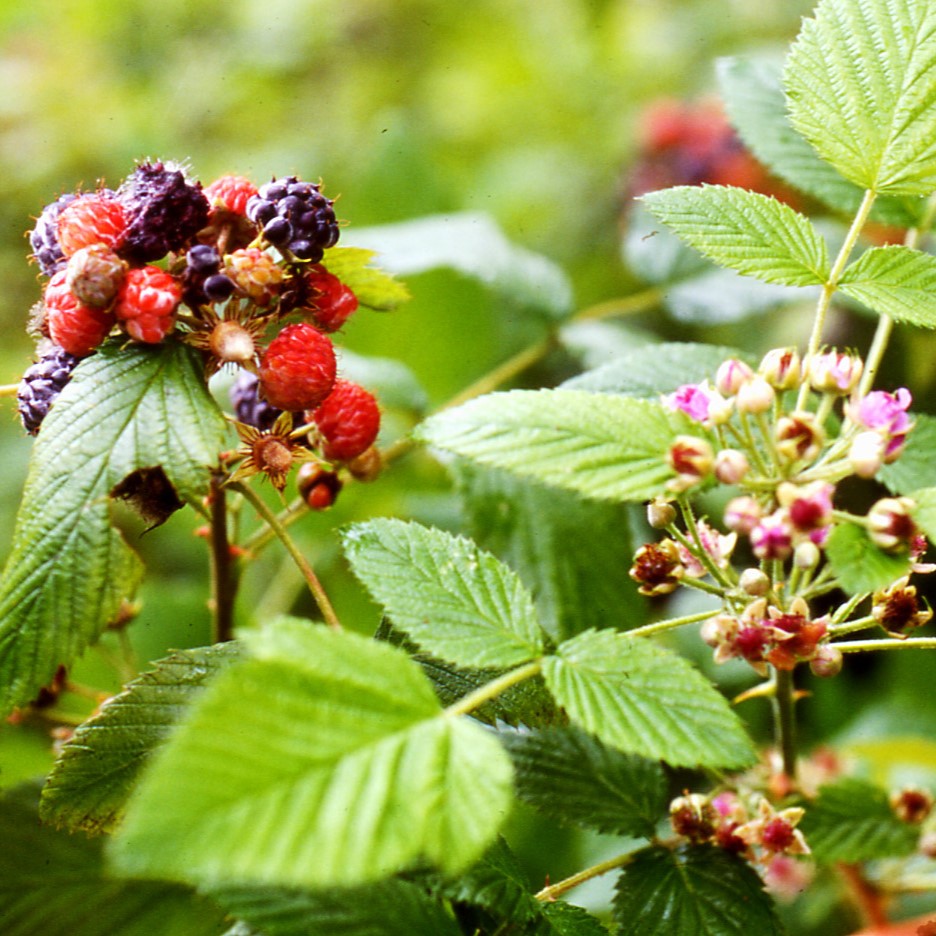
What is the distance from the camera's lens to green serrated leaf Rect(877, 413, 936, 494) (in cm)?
91

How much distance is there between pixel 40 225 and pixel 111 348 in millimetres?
143

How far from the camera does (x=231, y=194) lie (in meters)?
0.81

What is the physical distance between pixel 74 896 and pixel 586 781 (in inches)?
19.5

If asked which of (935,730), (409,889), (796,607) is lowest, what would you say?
(935,730)

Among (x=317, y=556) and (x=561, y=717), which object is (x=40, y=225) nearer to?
(x=561, y=717)

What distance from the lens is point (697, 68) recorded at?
9.45ft

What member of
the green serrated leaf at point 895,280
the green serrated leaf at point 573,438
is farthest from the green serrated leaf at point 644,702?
the green serrated leaf at point 895,280

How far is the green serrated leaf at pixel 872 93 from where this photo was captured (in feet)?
2.63

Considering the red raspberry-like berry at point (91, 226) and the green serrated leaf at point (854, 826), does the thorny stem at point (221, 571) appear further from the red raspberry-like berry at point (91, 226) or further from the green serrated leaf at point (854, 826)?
the green serrated leaf at point (854, 826)

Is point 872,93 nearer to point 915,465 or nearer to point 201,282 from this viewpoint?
point 915,465

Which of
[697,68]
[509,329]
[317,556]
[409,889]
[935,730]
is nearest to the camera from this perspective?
[409,889]

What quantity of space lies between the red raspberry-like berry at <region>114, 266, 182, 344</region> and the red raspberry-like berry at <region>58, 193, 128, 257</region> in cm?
5

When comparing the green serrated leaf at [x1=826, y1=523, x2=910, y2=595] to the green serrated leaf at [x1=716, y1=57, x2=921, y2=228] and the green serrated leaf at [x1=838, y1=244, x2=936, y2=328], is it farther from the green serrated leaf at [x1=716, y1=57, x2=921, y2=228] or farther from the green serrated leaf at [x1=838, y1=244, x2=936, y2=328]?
the green serrated leaf at [x1=716, y1=57, x2=921, y2=228]

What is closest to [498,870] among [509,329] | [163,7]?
[509,329]
